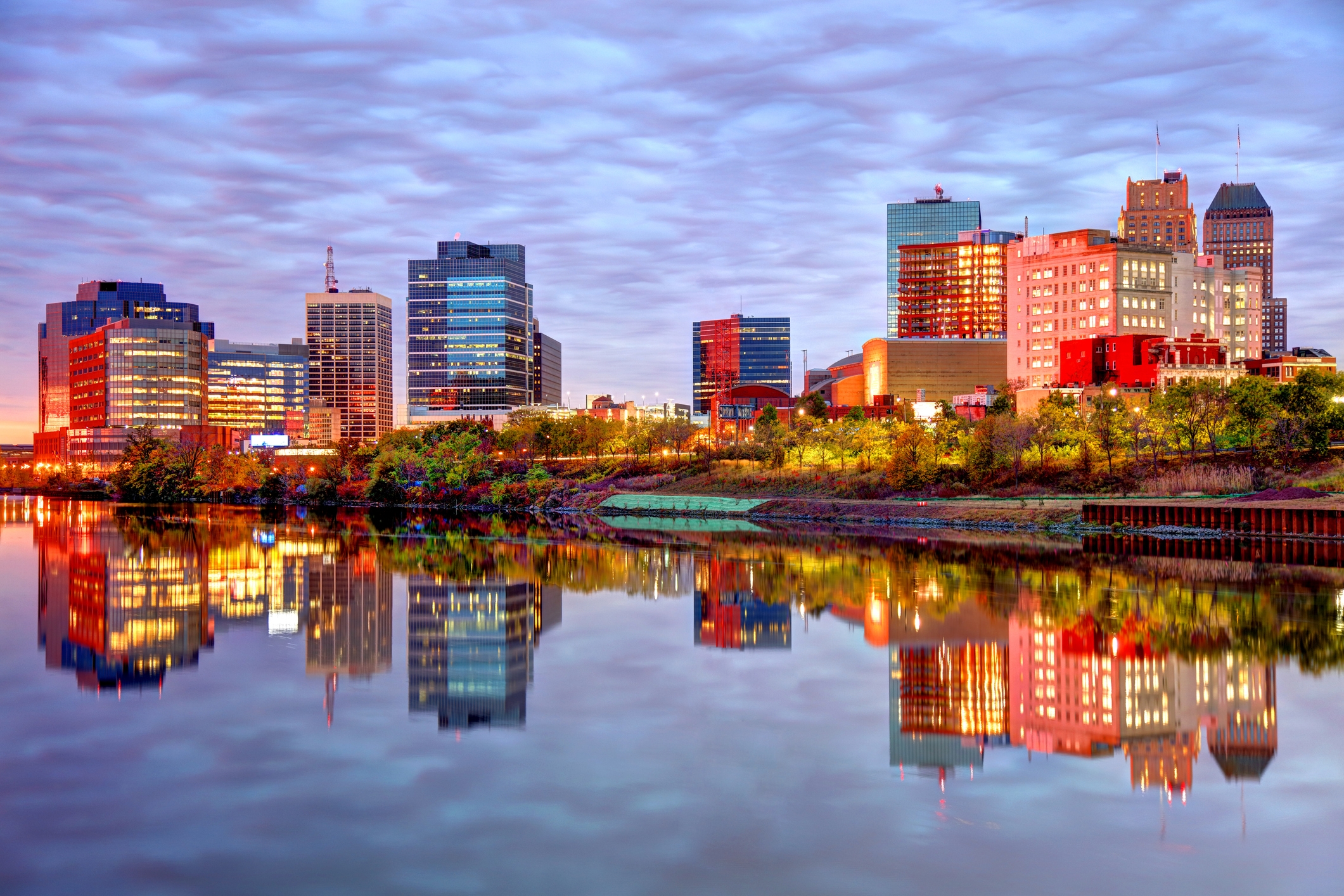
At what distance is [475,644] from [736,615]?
11.7 m

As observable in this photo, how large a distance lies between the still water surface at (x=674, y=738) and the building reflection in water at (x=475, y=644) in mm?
179

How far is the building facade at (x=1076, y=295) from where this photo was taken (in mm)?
176375

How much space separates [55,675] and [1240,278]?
703 feet

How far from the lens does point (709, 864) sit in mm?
16109

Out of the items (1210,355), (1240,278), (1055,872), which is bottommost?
(1055,872)

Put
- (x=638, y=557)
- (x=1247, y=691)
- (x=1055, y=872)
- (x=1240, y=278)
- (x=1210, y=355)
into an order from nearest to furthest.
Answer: (x=1055, y=872) < (x=1247, y=691) < (x=638, y=557) < (x=1210, y=355) < (x=1240, y=278)

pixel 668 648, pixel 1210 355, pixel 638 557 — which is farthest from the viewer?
pixel 1210 355

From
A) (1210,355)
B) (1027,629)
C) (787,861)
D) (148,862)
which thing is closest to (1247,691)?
(1027,629)

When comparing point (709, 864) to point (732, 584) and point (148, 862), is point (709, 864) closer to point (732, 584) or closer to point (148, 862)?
point (148, 862)

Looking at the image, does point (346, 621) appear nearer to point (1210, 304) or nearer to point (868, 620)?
point (868, 620)

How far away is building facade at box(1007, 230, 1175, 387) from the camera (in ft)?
579

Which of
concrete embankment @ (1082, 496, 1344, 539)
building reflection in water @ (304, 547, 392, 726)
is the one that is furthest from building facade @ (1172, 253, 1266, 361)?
building reflection in water @ (304, 547, 392, 726)

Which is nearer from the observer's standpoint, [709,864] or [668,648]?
[709,864]

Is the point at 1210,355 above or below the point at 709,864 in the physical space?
above
